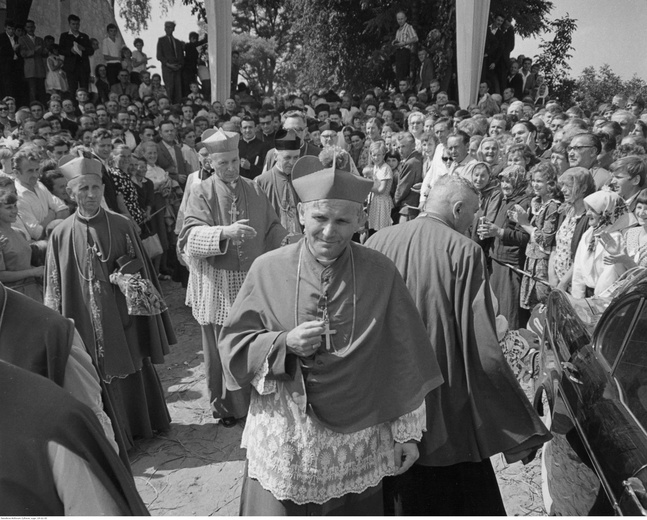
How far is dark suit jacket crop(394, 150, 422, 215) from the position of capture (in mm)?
7996

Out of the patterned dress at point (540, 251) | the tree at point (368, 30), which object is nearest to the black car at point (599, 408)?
the patterned dress at point (540, 251)

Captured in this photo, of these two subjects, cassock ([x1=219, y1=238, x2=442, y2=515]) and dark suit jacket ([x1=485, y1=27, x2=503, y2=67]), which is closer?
cassock ([x1=219, y1=238, x2=442, y2=515])

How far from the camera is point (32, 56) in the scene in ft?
43.4

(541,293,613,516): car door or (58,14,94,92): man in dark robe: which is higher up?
(58,14,94,92): man in dark robe

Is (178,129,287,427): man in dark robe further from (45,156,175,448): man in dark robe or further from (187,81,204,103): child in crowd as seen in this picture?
(187,81,204,103): child in crowd

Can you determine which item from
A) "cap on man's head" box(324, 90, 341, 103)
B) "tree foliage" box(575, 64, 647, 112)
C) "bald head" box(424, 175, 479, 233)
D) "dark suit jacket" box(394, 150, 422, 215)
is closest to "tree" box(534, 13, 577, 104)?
"tree foliage" box(575, 64, 647, 112)

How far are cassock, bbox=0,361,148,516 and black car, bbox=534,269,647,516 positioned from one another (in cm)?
174

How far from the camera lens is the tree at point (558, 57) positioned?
17.9 m

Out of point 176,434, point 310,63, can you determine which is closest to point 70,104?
point 176,434

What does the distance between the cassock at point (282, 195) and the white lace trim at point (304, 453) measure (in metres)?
3.22

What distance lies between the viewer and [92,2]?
819 inches

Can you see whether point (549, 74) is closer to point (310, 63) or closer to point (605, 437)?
point (310, 63)

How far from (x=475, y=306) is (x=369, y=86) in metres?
20.1

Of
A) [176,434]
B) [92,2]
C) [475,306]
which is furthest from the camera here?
[92,2]
